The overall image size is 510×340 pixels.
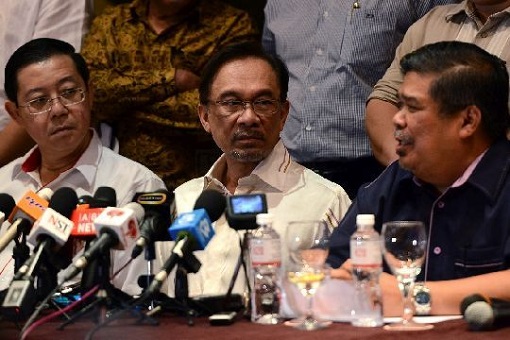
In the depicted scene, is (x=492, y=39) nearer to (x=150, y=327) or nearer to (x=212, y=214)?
(x=212, y=214)

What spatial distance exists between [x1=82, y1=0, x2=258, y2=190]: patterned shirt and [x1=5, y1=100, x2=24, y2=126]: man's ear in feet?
0.98

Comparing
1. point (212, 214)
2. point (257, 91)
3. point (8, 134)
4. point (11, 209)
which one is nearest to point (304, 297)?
point (212, 214)

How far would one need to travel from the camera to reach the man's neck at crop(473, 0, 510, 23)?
329 cm

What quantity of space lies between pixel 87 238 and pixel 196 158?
1.69 m

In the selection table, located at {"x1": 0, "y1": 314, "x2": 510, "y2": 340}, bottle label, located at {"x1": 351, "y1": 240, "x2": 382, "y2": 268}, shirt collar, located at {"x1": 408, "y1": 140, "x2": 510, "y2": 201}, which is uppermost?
shirt collar, located at {"x1": 408, "y1": 140, "x2": 510, "y2": 201}

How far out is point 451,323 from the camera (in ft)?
7.39

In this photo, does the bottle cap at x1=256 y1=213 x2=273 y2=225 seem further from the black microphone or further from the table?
the black microphone

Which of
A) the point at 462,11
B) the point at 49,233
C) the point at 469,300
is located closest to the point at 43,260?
the point at 49,233

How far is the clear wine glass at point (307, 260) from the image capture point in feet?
7.36

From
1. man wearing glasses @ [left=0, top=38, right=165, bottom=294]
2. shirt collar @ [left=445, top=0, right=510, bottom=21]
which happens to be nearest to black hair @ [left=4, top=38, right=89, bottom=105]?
man wearing glasses @ [left=0, top=38, right=165, bottom=294]

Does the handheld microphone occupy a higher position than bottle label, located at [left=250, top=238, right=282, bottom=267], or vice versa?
bottle label, located at [left=250, top=238, right=282, bottom=267]

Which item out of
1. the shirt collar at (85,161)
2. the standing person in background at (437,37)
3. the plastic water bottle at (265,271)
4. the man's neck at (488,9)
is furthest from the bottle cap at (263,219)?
the shirt collar at (85,161)

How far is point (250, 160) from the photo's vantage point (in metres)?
3.38

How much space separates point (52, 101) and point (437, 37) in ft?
4.53
